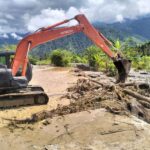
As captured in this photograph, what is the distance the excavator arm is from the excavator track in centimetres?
109

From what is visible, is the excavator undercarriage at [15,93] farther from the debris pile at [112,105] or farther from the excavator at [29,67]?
the debris pile at [112,105]

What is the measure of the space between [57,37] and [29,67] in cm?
227

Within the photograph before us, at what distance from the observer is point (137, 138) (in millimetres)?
12023

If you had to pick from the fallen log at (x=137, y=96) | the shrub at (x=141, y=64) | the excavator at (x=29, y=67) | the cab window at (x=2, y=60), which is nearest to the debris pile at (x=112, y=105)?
the fallen log at (x=137, y=96)

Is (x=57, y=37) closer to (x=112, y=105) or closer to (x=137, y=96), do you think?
(x=137, y=96)

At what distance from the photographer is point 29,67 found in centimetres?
2119

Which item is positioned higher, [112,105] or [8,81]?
[8,81]

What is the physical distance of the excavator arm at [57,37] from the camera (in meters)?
19.2

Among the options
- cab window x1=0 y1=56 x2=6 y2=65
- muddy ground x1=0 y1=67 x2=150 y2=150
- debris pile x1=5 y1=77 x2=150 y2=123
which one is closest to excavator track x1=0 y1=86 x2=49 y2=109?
debris pile x1=5 y1=77 x2=150 y2=123

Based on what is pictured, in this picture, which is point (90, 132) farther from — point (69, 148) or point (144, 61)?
point (144, 61)

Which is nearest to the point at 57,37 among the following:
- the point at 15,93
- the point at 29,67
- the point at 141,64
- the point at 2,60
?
the point at 29,67

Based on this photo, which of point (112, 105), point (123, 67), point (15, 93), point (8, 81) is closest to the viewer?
point (112, 105)

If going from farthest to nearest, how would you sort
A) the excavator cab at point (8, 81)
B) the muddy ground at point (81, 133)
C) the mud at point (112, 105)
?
the excavator cab at point (8, 81) < the mud at point (112, 105) < the muddy ground at point (81, 133)

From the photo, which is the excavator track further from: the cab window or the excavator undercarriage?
the cab window
